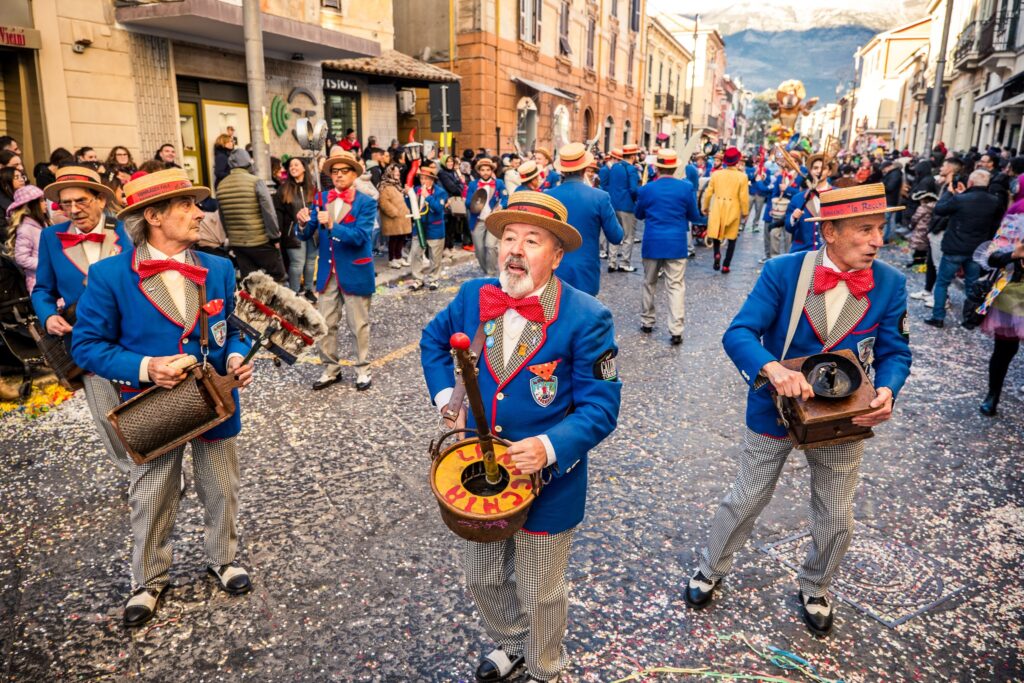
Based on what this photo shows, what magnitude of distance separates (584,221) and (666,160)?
254 cm

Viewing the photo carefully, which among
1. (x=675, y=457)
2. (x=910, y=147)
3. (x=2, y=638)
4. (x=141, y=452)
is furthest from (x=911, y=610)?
(x=910, y=147)

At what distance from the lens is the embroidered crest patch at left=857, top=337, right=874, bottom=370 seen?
2.99 m

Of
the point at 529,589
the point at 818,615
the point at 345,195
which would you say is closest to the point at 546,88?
the point at 345,195

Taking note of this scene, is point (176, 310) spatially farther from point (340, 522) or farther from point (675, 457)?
point (675, 457)

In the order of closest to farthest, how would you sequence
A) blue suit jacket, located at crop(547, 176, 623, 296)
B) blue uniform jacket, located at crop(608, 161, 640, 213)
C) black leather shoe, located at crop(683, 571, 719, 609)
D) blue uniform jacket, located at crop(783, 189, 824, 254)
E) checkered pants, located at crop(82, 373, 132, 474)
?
black leather shoe, located at crop(683, 571, 719, 609) < checkered pants, located at crop(82, 373, 132, 474) < blue suit jacket, located at crop(547, 176, 623, 296) < blue uniform jacket, located at crop(783, 189, 824, 254) < blue uniform jacket, located at crop(608, 161, 640, 213)

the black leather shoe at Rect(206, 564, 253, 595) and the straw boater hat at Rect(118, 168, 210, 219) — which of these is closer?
the straw boater hat at Rect(118, 168, 210, 219)

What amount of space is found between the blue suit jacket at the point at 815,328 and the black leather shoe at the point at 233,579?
2.48 meters

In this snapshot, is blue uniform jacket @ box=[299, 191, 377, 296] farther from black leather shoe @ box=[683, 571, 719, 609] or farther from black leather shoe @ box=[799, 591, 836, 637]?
black leather shoe @ box=[799, 591, 836, 637]

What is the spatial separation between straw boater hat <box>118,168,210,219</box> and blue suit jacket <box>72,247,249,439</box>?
8.1 inches

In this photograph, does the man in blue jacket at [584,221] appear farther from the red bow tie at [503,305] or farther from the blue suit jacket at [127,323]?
the red bow tie at [503,305]

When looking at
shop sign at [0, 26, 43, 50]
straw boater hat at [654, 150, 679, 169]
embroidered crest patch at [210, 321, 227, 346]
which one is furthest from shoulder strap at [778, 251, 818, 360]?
shop sign at [0, 26, 43, 50]

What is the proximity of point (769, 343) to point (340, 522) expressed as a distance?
8.18 feet

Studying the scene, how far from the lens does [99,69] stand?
11602 millimetres

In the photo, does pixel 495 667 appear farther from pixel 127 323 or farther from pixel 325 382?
pixel 325 382
